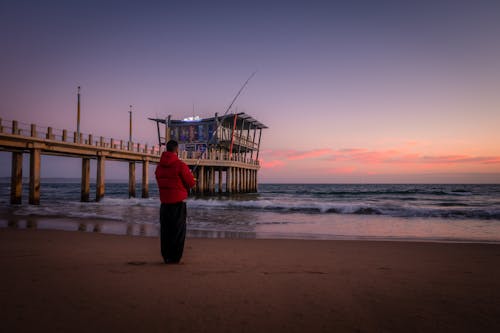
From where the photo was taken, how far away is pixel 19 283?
2904mm

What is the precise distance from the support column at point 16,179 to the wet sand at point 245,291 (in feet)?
50.2

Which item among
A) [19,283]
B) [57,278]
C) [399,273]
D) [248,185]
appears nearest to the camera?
[19,283]

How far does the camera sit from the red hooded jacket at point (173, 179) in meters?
3.96

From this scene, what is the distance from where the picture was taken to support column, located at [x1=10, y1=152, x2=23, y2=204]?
17188 mm

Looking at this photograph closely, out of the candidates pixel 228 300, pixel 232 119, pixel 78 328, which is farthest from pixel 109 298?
pixel 232 119

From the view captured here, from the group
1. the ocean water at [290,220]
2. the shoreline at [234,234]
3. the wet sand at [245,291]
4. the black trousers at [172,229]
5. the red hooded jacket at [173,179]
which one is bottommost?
the ocean water at [290,220]

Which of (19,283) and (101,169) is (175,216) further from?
(101,169)

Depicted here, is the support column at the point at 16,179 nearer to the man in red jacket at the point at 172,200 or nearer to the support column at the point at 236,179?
the man in red jacket at the point at 172,200

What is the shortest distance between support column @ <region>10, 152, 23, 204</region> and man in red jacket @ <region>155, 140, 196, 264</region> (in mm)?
17584

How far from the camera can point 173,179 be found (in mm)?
3975

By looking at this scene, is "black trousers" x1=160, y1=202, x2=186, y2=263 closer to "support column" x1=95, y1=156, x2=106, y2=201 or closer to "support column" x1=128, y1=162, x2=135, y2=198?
"support column" x1=95, y1=156, x2=106, y2=201

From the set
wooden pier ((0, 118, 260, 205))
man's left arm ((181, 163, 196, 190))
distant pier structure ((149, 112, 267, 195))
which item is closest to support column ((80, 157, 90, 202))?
wooden pier ((0, 118, 260, 205))

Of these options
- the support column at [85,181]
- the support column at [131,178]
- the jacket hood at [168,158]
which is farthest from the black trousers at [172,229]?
the support column at [131,178]

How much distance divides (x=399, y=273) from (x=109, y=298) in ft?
10.3
